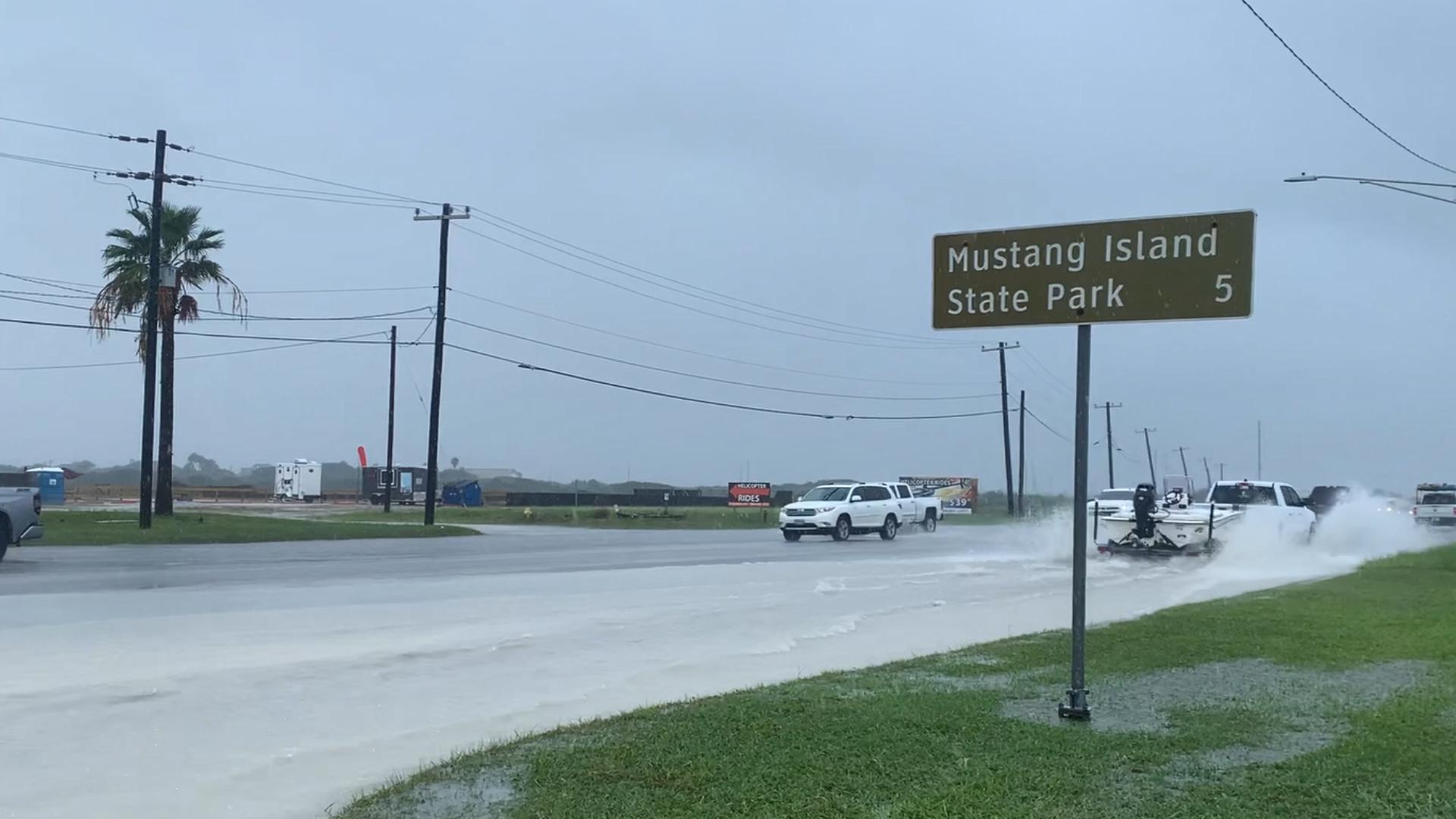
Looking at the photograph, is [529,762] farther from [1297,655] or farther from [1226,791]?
[1297,655]

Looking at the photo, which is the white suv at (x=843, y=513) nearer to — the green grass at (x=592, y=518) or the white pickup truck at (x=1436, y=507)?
the green grass at (x=592, y=518)

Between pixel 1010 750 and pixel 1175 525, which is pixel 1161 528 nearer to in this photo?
pixel 1175 525

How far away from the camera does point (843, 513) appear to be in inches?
1538

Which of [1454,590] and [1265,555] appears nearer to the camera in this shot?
[1454,590]

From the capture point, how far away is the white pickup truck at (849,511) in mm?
38281

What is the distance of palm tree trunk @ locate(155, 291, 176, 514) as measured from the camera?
1377 inches

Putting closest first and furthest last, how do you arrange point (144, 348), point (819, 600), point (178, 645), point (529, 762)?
point (529, 762)
point (178, 645)
point (819, 600)
point (144, 348)

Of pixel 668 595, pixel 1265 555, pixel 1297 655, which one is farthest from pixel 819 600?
pixel 1265 555

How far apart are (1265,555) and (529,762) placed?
2477cm

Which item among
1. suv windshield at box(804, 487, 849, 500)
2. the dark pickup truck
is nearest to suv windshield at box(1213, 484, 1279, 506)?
suv windshield at box(804, 487, 849, 500)

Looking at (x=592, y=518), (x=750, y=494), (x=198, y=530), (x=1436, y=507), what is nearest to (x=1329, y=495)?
(x=1436, y=507)

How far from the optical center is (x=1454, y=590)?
18094 millimetres

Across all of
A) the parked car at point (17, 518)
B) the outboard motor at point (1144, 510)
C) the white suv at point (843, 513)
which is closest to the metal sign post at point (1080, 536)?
the parked car at point (17, 518)

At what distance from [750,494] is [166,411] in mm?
35068
